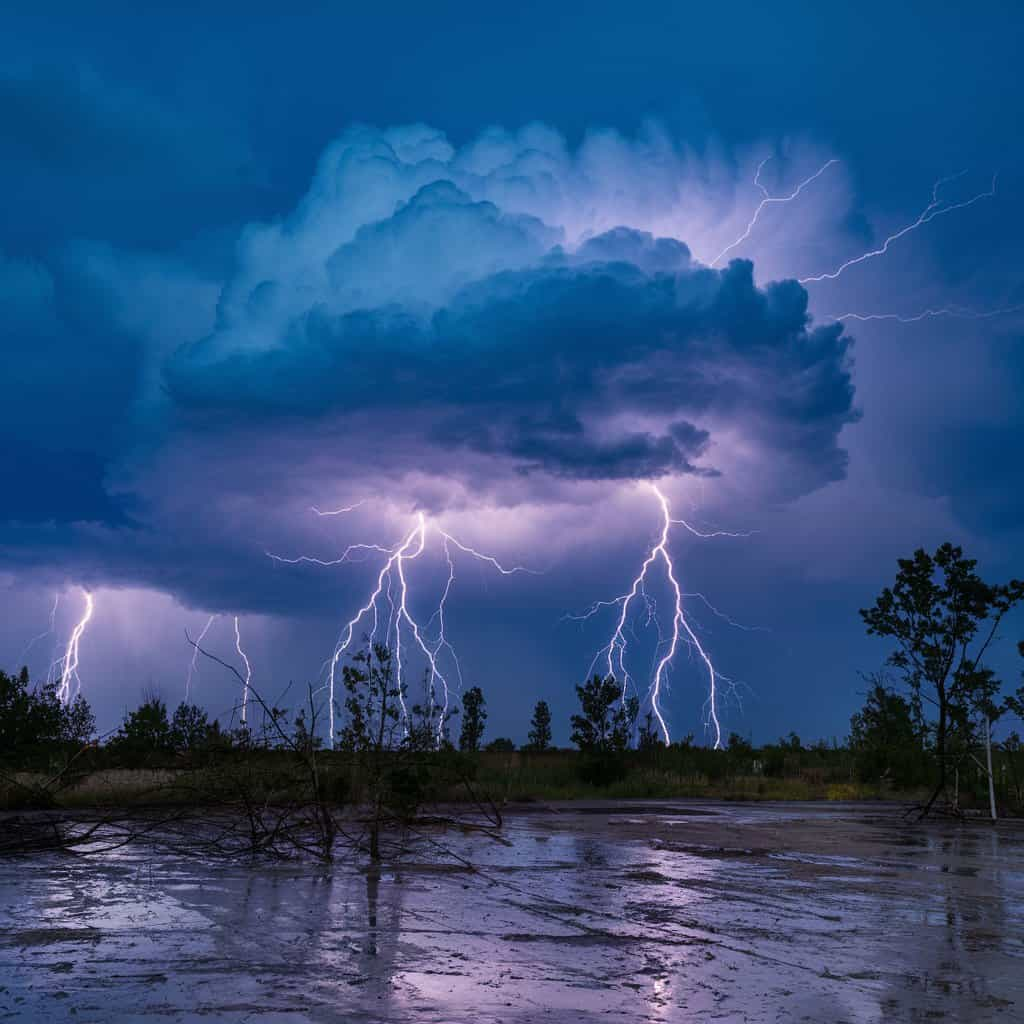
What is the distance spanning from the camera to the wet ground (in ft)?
14.1

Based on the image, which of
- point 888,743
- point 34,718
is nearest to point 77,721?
point 34,718

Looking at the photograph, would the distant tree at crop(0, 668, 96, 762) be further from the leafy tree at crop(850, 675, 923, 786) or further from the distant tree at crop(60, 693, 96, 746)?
the leafy tree at crop(850, 675, 923, 786)

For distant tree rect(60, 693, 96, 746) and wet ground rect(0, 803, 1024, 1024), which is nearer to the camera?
wet ground rect(0, 803, 1024, 1024)

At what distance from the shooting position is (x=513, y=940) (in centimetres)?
599

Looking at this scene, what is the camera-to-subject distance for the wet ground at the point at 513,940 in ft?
14.1

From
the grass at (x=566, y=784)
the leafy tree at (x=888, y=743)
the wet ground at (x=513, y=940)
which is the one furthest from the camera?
the leafy tree at (x=888, y=743)

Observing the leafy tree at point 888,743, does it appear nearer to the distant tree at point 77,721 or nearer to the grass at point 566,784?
the grass at point 566,784

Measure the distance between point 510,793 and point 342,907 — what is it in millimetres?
20266

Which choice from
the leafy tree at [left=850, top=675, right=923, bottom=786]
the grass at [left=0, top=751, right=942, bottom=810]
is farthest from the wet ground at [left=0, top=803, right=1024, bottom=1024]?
the leafy tree at [left=850, top=675, right=923, bottom=786]

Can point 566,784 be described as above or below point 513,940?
below

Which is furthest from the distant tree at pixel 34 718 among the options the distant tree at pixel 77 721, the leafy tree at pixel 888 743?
the leafy tree at pixel 888 743

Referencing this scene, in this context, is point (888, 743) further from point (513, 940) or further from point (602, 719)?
point (513, 940)

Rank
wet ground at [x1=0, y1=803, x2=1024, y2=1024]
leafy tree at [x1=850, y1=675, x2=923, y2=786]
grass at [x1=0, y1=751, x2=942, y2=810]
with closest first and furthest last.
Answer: wet ground at [x1=0, y1=803, x2=1024, y2=1024], grass at [x1=0, y1=751, x2=942, y2=810], leafy tree at [x1=850, y1=675, x2=923, y2=786]

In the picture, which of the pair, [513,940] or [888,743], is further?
[888,743]
